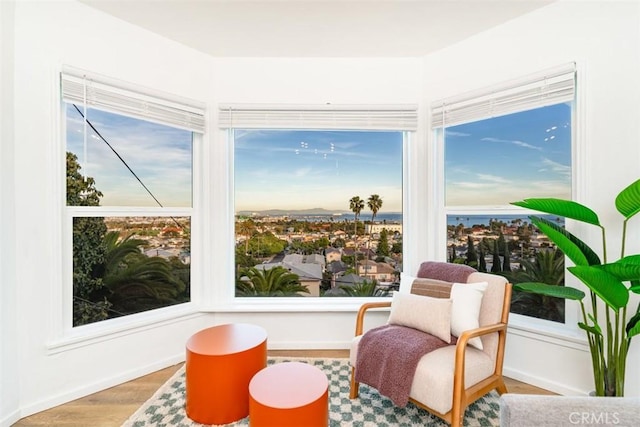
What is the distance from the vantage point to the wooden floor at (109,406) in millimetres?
1838

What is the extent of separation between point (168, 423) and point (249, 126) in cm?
232

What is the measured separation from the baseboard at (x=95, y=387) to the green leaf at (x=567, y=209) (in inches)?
113

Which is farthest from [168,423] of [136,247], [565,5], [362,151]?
[565,5]

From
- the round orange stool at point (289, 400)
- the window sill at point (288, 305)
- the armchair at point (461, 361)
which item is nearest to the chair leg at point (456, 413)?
the armchair at point (461, 361)

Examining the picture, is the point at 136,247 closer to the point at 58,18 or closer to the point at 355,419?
the point at 58,18

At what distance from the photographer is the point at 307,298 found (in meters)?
2.95

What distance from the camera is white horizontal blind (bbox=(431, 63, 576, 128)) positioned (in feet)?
6.84

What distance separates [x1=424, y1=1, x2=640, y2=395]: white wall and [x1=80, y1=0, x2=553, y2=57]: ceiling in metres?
0.22

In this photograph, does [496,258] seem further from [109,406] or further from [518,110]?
[109,406]

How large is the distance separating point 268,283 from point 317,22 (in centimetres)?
233

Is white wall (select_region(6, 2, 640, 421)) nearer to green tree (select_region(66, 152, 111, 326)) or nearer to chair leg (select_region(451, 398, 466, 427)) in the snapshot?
green tree (select_region(66, 152, 111, 326))

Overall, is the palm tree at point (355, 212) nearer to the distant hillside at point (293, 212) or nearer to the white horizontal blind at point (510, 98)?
the distant hillside at point (293, 212)

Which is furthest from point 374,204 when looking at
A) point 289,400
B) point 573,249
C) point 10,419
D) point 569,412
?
point 10,419

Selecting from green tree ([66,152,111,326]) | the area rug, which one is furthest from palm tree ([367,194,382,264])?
green tree ([66,152,111,326])
